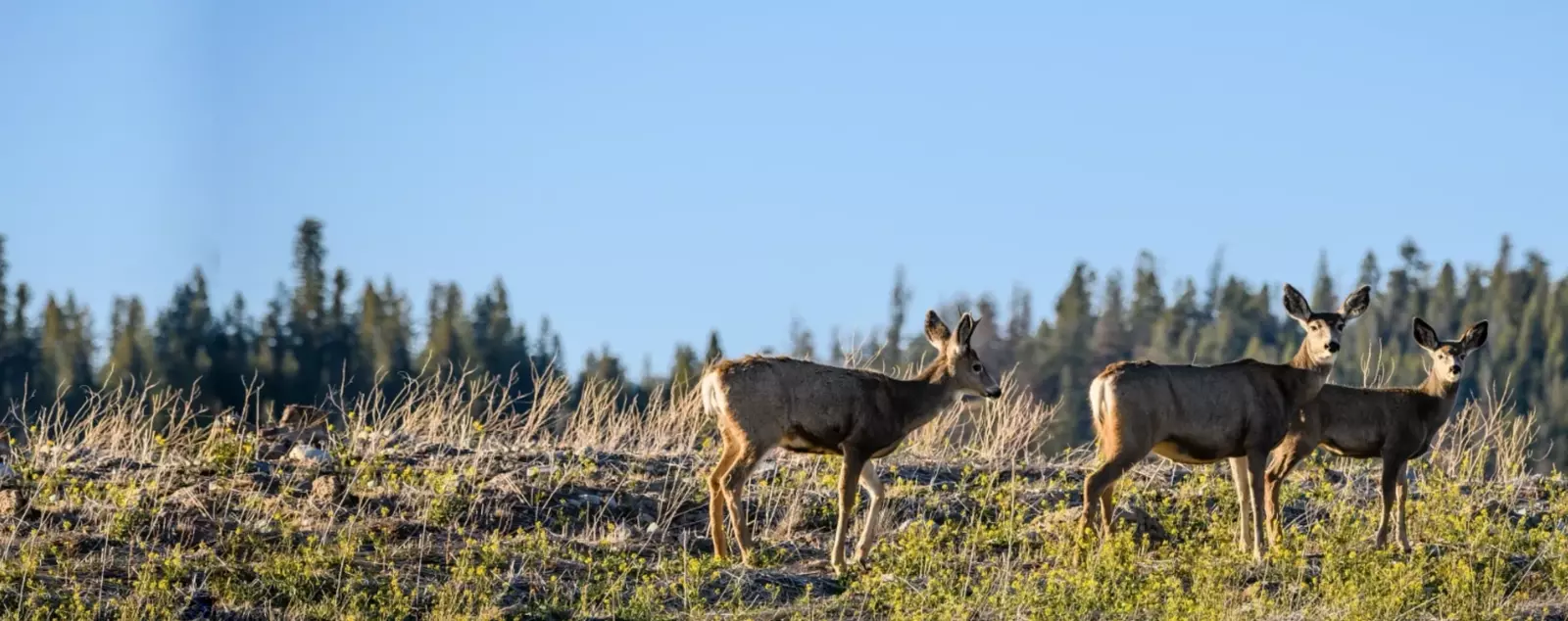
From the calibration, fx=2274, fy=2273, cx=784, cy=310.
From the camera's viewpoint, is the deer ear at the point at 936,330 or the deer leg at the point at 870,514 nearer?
the deer leg at the point at 870,514

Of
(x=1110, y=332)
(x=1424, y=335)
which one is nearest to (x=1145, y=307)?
(x=1110, y=332)

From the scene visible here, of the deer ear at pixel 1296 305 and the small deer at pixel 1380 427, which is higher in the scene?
the deer ear at pixel 1296 305

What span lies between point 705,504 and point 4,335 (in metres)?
80.5

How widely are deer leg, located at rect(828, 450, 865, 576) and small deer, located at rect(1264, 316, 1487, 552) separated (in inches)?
115

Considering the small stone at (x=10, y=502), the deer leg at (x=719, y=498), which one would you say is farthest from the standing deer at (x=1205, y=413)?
the small stone at (x=10, y=502)

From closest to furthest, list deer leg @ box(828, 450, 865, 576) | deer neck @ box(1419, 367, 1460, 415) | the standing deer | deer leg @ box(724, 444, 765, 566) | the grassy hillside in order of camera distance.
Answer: the grassy hillside → deer leg @ box(828, 450, 865, 576) → deer leg @ box(724, 444, 765, 566) → the standing deer → deer neck @ box(1419, 367, 1460, 415)

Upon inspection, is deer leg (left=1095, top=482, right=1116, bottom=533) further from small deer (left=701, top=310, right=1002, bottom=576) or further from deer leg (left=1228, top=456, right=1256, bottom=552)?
small deer (left=701, top=310, right=1002, bottom=576)

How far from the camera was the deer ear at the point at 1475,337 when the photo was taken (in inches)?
659

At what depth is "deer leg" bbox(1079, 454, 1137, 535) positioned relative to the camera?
14805 millimetres

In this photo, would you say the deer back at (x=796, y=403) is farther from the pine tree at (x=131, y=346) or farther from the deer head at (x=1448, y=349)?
the pine tree at (x=131, y=346)

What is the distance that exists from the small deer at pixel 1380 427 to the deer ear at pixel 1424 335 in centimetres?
34

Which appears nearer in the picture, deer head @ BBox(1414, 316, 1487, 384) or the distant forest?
deer head @ BBox(1414, 316, 1487, 384)

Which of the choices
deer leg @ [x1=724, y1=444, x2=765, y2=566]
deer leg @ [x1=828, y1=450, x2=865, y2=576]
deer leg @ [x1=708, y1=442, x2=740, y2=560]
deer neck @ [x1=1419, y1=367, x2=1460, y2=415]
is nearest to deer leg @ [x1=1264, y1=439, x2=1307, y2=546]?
deer neck @ [x1=1419, y1=367, x2=1460, y2=415]

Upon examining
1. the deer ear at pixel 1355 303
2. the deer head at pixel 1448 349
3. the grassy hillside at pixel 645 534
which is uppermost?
the deer ear at pixel 1355 303
